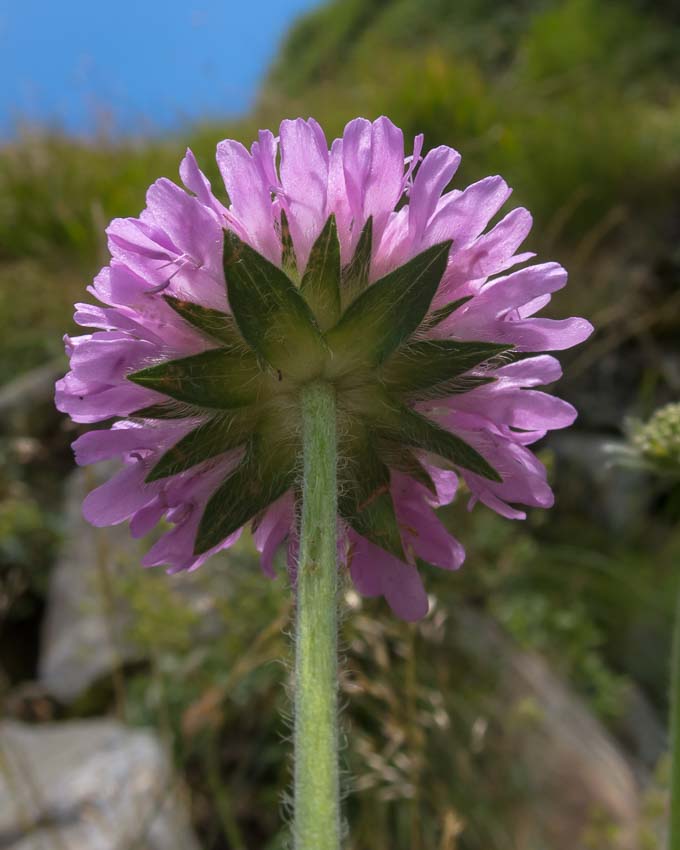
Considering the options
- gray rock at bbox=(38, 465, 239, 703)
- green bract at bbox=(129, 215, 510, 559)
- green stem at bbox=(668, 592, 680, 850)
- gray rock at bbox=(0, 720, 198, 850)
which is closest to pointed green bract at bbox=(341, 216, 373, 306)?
green bract at bbox=(129, 215, 510, 559)

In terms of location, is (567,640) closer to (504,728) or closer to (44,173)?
(504,728)

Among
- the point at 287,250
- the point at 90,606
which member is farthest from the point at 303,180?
the point at 90,606

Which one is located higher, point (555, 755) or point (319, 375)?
point (319, 375)

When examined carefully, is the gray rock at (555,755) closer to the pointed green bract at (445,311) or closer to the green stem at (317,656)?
the pointed green bract at (445,311)

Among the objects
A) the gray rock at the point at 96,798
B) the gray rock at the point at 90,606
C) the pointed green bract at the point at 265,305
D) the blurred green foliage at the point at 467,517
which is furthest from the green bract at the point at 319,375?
the gray rock at the point at 90,606

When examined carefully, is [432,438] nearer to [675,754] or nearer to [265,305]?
[265,305]

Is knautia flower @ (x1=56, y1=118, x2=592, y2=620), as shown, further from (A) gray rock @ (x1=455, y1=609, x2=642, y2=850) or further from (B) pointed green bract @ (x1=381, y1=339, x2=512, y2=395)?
(A) gray rock @ (x1=455, y1=609, x2=642, y2=850)
